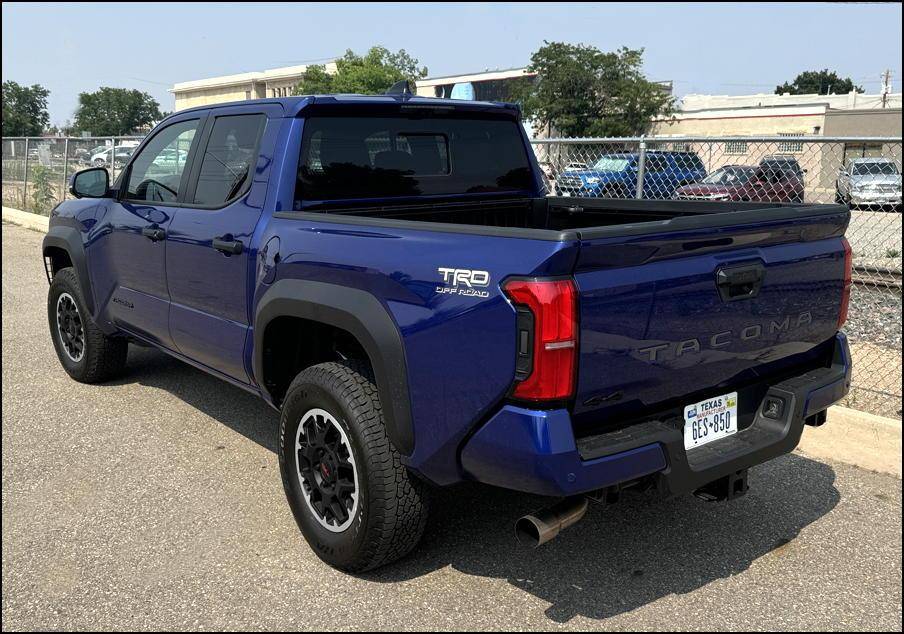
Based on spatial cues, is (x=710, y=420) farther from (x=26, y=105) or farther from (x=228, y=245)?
(x=26, y=105)

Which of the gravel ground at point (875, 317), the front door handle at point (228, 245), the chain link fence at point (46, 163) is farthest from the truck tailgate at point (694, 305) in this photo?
the chain link fence at point (46, 163)

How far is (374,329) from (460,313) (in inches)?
16.8

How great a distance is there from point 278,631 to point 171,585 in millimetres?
560

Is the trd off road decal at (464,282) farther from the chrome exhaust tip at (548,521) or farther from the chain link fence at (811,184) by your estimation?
the chain link fence at (811,184)

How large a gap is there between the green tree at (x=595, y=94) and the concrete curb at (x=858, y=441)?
4089cm

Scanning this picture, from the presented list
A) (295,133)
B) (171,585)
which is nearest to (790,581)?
(171,585)

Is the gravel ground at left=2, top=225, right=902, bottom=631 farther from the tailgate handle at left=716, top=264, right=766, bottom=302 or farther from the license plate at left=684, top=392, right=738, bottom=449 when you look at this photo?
the tailgate handle at left=716, top=264, right=766, bottom=302

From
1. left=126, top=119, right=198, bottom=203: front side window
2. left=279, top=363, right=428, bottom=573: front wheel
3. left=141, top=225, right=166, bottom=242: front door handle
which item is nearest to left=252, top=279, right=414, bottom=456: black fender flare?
left=279, top=363, right=428, bottom=573: front wheel

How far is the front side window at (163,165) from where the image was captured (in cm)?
456

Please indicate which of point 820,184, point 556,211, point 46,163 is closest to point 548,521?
point 556,211

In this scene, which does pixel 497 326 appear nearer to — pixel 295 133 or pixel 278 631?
pixel 278 631

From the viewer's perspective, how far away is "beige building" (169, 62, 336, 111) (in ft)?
315

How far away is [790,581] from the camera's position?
3285mm

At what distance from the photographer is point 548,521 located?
2.75m
